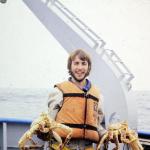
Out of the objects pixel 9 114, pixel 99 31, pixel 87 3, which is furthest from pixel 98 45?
pixel 9 114

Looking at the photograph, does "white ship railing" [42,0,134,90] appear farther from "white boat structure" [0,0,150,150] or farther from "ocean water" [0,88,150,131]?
"ocean water" [0,88,150,131]

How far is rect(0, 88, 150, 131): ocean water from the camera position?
10.9 feet

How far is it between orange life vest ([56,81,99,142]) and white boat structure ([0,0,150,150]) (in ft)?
2.76

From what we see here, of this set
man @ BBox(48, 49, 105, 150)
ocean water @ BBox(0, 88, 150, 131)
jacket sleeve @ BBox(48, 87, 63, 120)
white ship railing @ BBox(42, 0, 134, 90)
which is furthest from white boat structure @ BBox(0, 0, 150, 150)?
jacket sleeve @ BBox(48, 87, 63, 120)

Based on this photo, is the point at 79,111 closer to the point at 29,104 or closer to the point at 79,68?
the point at 79,68

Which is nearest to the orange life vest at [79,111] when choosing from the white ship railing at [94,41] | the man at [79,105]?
the man at [79,105]

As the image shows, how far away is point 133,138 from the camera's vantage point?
1585mm

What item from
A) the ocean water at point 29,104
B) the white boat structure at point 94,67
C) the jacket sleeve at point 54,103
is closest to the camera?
the jacket sleeve at point 54,103

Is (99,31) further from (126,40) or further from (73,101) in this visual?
(73,101)

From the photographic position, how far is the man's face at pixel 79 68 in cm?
174

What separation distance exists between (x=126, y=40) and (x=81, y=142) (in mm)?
1647

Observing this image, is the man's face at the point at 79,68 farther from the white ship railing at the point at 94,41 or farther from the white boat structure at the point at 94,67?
the white ship railing at the point at 94,41

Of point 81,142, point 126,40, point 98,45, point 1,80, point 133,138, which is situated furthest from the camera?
point 1,80

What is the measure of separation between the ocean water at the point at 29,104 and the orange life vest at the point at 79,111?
4.70 feet
